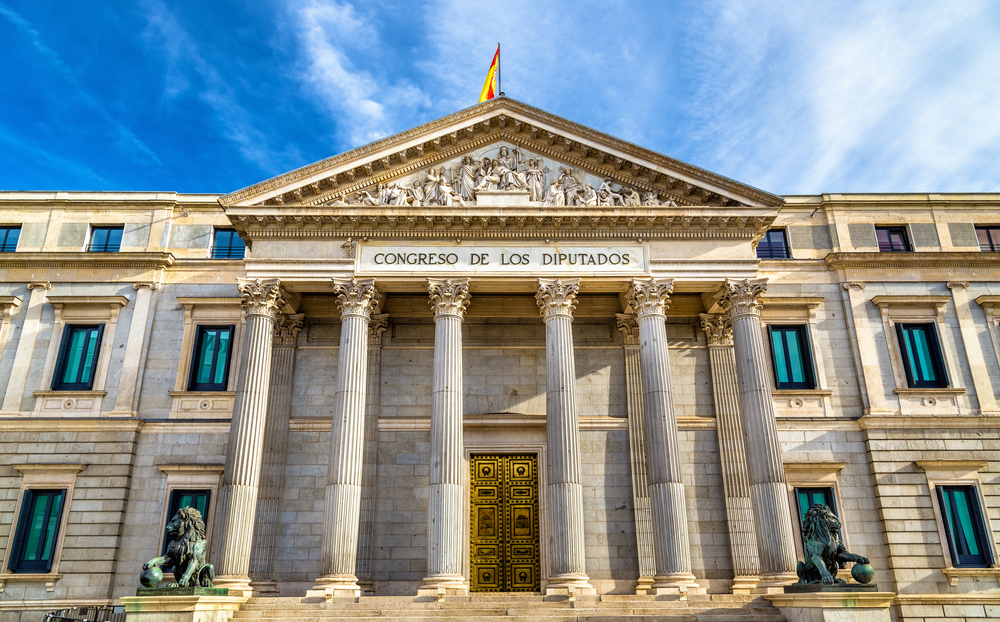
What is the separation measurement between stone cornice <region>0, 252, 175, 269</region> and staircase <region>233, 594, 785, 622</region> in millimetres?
14372

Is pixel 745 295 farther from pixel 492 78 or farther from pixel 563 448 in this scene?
pixel 492 78

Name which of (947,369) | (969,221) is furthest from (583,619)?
(969,221)

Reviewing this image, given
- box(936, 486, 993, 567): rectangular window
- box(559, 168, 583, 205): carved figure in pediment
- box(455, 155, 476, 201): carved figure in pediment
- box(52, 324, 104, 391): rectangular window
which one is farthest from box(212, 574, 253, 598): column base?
box(936, 486, 993, 567): rectangular window

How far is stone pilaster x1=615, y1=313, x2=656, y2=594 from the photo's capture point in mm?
25297

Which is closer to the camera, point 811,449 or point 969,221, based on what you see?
point 811,449

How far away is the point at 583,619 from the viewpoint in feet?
64.5

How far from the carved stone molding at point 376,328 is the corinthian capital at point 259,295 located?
4045mm

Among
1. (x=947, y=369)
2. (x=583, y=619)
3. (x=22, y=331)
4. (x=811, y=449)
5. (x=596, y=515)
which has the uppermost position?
(x=22, y=331)

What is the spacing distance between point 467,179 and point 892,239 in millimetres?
17691

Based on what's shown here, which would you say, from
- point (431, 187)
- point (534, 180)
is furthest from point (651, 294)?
point (431, 187)

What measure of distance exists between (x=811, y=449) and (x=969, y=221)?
12.0 meters

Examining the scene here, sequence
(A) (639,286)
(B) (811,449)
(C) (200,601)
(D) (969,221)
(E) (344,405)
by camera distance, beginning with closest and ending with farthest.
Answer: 1. (C) (200,601)
2. (E) (344,405)
3. (A) (639,286)
4. (B) (811,449)
5. (D) (969,221)

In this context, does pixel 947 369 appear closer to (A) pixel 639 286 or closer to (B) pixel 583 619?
(A) pixel 639 286

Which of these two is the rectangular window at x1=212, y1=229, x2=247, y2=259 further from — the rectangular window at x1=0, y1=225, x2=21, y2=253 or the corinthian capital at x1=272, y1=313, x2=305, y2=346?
the rectangular window at x1=0, y1=225, x2=21, y2=253
